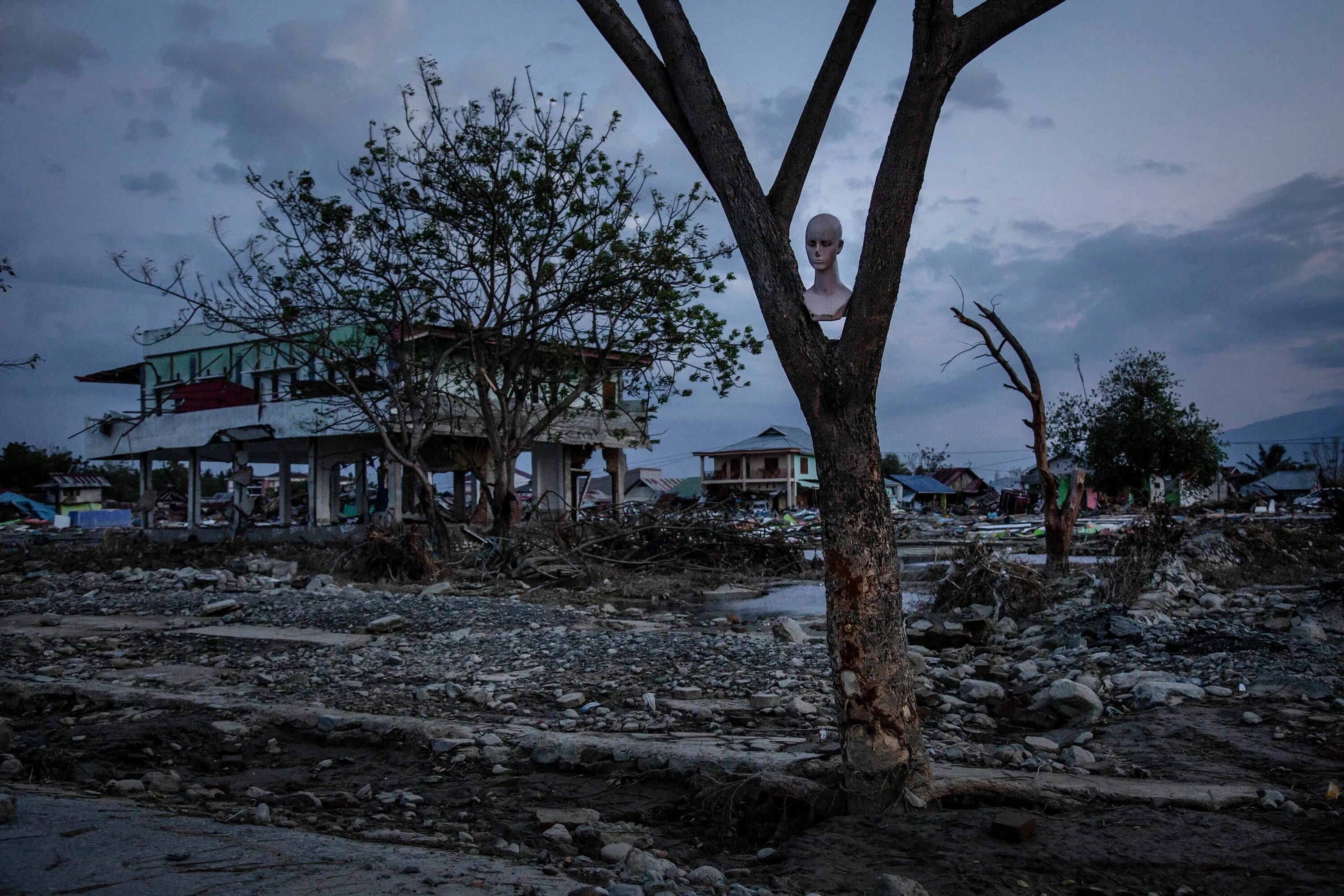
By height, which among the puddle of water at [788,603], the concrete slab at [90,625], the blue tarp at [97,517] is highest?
the blue tarp at [97,517]

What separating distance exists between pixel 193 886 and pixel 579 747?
7.52ft

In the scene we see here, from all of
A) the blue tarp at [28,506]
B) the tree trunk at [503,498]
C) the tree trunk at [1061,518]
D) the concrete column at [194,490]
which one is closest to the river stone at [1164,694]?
the tree trunk at [1061,518]

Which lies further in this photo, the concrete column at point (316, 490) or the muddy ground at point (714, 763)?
the concrete column at point (316, 490)

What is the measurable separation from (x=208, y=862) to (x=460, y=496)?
25313 millimetres

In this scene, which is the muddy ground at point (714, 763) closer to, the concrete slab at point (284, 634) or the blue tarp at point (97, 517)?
the concrete slab at point (284, 634)

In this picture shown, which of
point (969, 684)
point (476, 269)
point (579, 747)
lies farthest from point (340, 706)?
point (476, 269)

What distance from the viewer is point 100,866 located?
2602 millimetres

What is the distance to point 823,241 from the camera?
12.5 feet

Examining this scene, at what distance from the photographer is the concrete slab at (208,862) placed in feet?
8.24

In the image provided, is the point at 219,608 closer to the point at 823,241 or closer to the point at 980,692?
Result: the point at 980,692

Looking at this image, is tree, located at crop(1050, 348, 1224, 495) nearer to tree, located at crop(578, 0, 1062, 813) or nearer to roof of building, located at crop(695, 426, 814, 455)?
roof of building, located at crop(695, 426, 814, 455)

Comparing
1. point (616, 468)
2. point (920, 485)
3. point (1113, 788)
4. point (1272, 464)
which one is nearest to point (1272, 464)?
point (1272, 464)

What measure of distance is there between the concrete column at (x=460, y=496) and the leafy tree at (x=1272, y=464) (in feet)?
153

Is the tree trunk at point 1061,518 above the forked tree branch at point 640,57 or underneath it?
underneath
